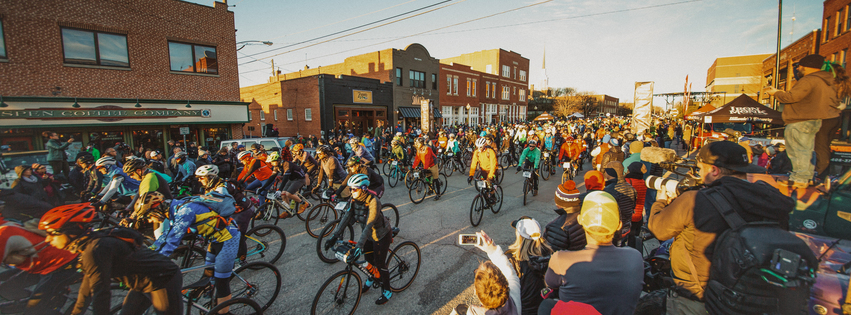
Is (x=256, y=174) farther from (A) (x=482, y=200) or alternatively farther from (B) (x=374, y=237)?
(A) (x=482, y=200)

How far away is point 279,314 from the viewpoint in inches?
153

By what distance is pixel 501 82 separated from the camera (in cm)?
4872

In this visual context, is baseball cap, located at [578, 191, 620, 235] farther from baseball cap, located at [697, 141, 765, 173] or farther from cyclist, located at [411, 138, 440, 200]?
cyclist, located at [411, 138, 440, 200]

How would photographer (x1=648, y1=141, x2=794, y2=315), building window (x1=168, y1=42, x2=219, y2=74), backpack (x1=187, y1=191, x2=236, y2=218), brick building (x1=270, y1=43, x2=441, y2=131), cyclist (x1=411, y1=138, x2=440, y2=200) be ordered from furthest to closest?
brick building (x1=270, y1=43, x2=441, y2=131), building window (x1=168, y1=42, x2=219, y2=74), cyclist (x1=411, y1=138, x2=440, y2=200), backpack (x1=187, y1=191, x2=236, y2=218), photographer (x1=648, y1=141, x2=794, y2=315)

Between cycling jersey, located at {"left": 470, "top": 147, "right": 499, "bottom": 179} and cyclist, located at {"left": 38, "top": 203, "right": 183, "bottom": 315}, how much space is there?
6.01 metres

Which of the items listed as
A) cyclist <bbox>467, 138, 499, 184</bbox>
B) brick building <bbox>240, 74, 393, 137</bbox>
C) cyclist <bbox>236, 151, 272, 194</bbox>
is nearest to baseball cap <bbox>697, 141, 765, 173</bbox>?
cyclist <bbox>467, 138, 499, 184</bbox>

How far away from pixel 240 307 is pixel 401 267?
76.8 inches

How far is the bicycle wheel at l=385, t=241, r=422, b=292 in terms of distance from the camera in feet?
14.2

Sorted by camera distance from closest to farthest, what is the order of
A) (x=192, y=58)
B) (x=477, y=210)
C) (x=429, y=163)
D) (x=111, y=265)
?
(x=111, y=265) → (x=477, y=210) → (x=429, y=163) → (x=192, y=58)

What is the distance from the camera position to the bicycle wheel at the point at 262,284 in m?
4.00

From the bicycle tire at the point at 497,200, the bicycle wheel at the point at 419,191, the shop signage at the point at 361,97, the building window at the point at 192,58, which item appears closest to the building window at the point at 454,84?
the shop signage at the point at 361,97

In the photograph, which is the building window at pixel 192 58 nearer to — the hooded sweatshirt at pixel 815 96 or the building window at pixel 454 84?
the hooded sweatshirt at pixel 815 96

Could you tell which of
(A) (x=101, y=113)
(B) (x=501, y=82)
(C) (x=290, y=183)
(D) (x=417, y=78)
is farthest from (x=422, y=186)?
(B) (x=501, y=82)

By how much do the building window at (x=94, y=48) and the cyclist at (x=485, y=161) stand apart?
18.2 meters
